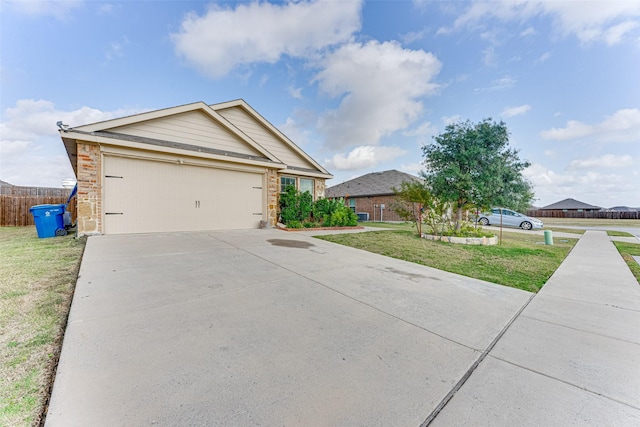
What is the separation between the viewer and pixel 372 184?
906 inches

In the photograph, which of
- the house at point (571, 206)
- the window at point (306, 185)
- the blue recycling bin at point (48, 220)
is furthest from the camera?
the house at point (571, 206)

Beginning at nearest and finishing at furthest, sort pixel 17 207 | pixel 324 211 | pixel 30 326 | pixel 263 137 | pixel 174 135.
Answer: pixel 30 326 → pixel 174 135 → pixel 324 211 → pixel 263 137 → pixel 17 207

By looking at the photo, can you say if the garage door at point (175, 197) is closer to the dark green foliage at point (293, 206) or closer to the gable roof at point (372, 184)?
the dark green foliage at point (293, 206)

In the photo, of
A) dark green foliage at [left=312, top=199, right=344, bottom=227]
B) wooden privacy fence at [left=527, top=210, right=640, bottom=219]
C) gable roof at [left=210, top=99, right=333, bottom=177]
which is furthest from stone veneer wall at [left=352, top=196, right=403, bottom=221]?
wooden privacy fence at [left=527, top=210, right=640, bottom=219]

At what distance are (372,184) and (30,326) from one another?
22.3 m

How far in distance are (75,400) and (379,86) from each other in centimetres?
1297

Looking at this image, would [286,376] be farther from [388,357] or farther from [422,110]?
[422,110]

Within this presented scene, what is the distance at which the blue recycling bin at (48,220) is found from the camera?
25.0 feet

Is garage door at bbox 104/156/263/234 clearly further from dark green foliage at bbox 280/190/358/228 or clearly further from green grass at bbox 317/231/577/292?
green grass at bbox 317/231/577/292

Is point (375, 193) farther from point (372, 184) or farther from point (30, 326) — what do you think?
point (30, 326)

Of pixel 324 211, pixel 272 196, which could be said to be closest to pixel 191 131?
pixel 272 196

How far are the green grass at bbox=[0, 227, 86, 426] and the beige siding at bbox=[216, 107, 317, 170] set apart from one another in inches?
340

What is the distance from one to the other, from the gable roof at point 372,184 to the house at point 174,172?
39.1 ft

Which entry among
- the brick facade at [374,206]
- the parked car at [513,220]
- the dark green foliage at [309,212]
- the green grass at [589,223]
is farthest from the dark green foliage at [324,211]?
the green grass at [589,223]
